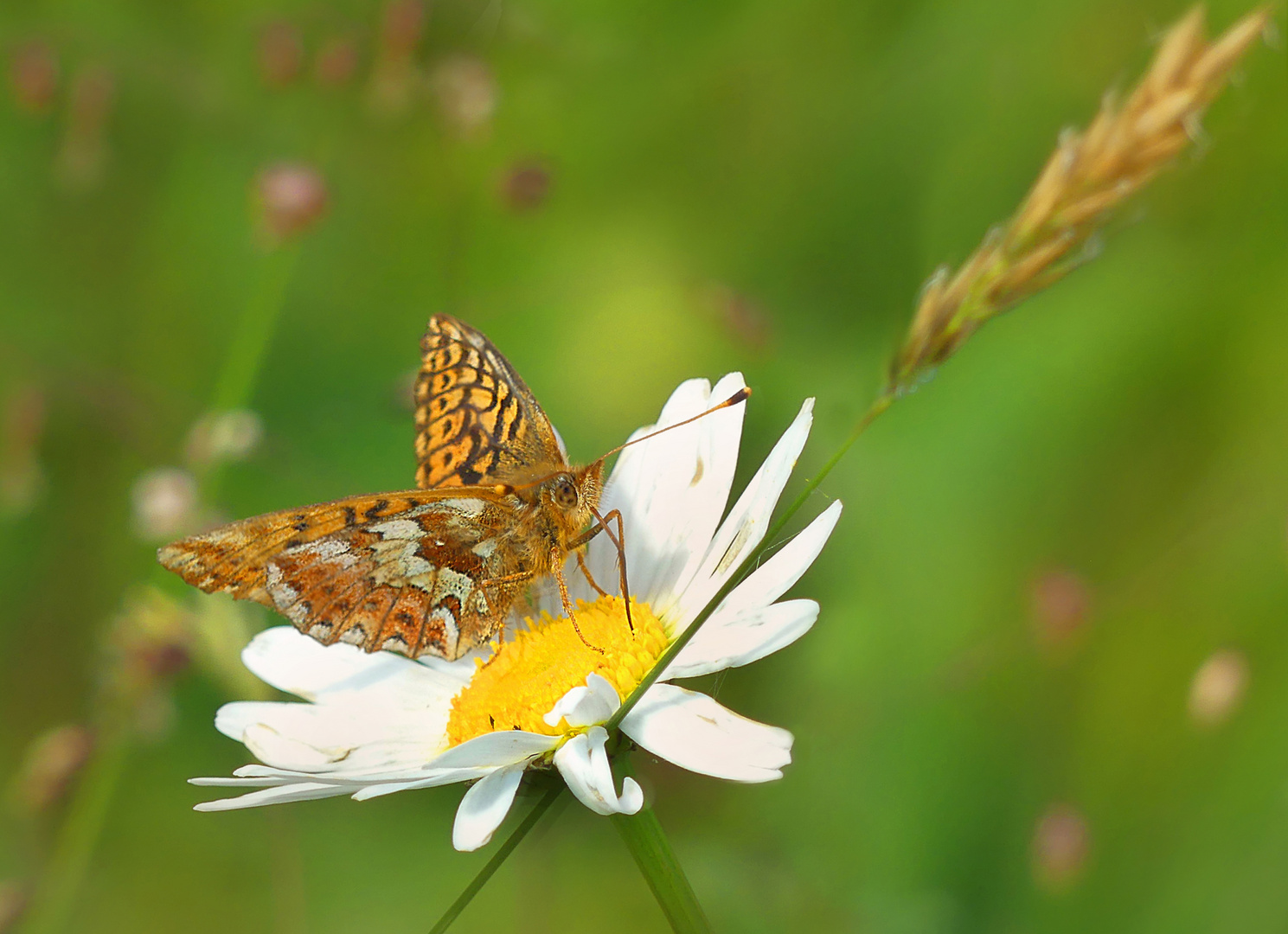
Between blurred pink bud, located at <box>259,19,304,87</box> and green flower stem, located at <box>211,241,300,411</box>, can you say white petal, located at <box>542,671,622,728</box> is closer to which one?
green flower stem, located at <box>211,241,300,411</box>

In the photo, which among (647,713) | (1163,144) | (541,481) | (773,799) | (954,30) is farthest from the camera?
(954,30)

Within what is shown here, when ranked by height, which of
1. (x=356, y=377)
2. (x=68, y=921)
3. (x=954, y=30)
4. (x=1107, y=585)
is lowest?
(x=1107, y=585)

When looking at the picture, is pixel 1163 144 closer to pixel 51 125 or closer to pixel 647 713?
pixel 647 713

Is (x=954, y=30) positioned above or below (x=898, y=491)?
above

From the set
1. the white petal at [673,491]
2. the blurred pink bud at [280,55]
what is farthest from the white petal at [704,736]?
the blurred pink bud at [280,55]

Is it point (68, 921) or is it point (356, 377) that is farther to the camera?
point (356, 377)

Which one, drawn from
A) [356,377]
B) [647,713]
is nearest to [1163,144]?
[647,713]

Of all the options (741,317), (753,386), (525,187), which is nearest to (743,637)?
(753,386)

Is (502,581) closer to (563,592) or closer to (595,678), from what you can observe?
(563,592)

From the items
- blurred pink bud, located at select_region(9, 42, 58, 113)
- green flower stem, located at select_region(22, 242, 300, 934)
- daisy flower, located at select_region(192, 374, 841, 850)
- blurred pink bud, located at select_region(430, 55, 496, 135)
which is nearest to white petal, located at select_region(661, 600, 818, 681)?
daisy flower, located at select_region(192, 374, 841, 850)
